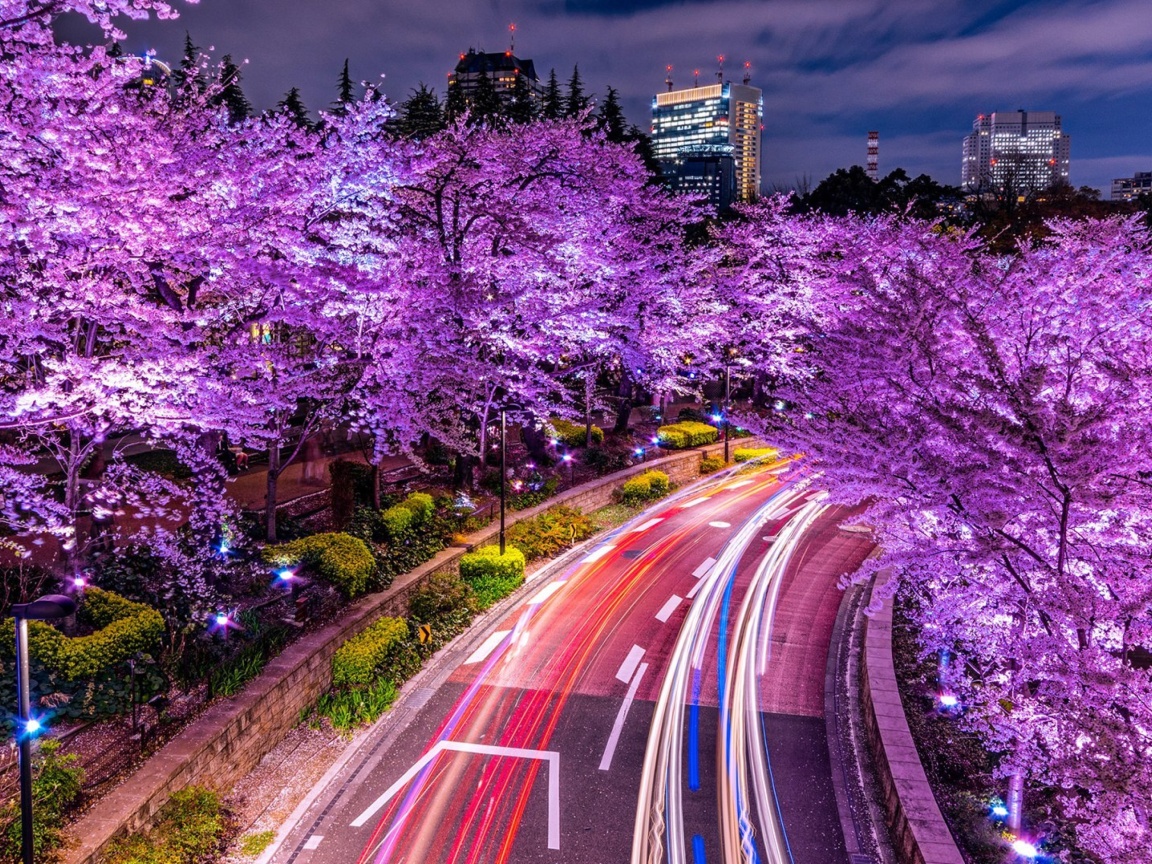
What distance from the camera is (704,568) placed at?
822 inches

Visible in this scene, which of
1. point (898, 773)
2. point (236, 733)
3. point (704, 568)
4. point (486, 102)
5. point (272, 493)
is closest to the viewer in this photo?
point (898, 773)

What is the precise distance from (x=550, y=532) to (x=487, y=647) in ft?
21.1

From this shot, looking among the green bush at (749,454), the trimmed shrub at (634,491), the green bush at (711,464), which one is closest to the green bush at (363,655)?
the trimmed shrub at (634,491)

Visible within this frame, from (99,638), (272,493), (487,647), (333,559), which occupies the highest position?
(272,493)

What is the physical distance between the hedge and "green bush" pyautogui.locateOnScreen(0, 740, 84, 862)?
1318mm

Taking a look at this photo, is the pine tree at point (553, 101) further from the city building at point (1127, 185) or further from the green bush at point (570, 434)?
the city building at point (1127, 185)

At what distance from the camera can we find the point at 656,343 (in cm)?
2986

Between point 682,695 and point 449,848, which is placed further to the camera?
point 682,695

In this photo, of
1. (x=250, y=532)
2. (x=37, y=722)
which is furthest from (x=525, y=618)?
(x=37, y=722)

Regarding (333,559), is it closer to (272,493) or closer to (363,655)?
(363,655)

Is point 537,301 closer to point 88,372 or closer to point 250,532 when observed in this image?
point 250,532

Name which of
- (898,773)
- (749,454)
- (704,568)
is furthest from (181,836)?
(749,454)

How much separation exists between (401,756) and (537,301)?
14574 mm

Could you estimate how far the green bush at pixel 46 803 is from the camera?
7.63m
